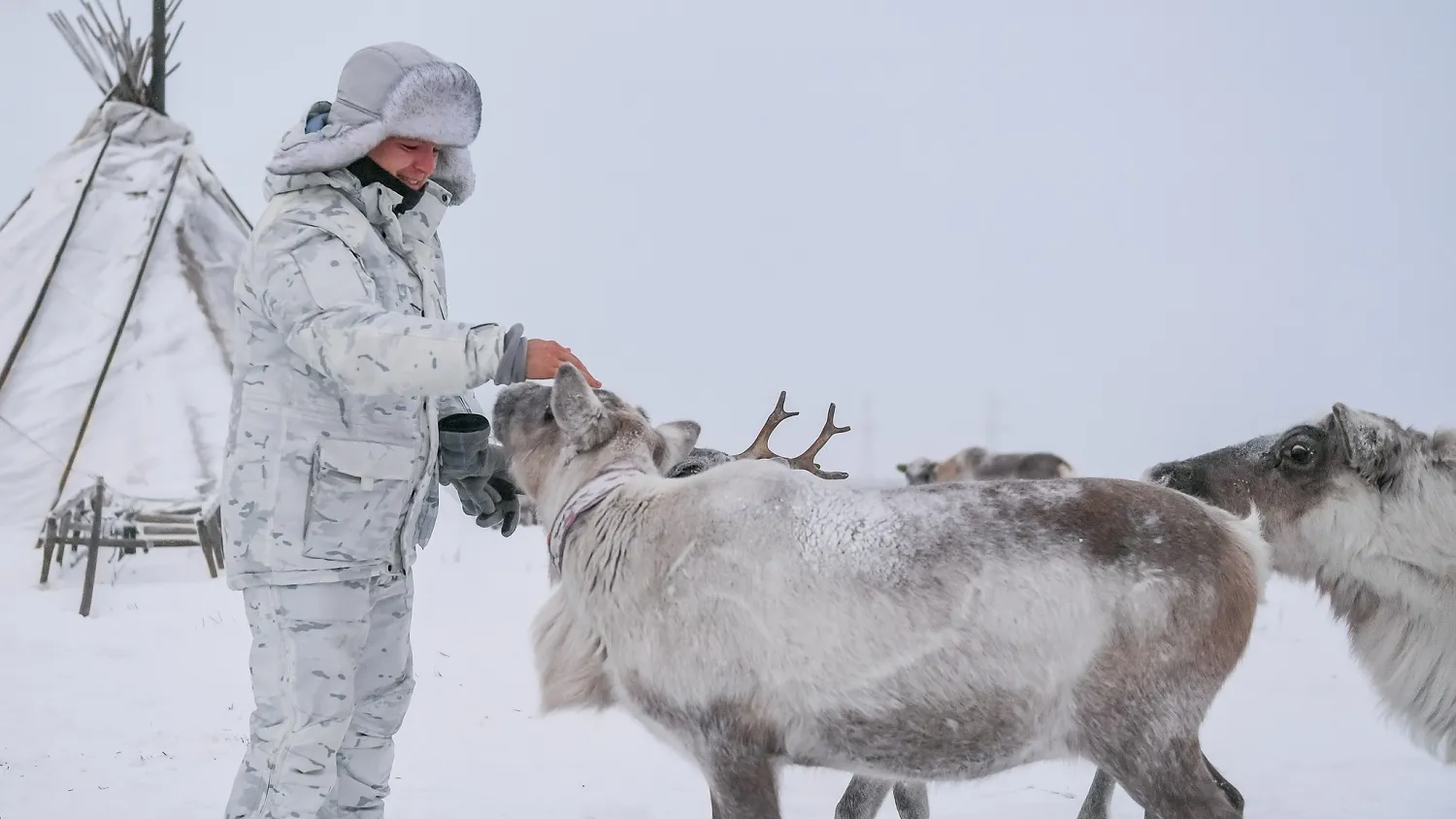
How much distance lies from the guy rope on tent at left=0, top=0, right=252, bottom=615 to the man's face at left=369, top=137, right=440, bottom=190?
27.2 ft

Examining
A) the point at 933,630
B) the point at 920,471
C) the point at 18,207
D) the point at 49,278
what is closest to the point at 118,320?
the point at 49,278

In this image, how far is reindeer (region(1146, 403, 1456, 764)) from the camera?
157 inches

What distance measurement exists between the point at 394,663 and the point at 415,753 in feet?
9.49

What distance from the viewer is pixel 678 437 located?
11.8 ft

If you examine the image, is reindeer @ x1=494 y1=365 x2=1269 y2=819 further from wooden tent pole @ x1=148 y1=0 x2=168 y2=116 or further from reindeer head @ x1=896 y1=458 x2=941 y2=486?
wooden tent pole @ x1=148 y1=0 x2=168 y2=116

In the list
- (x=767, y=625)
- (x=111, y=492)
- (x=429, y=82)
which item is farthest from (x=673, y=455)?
(x=111, y=492)

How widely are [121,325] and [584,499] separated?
34.1 feet

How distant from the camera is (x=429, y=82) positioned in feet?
8.98

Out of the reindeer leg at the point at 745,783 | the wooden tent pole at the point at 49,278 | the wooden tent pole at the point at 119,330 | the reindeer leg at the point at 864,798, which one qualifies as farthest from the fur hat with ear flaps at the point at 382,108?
the wooden tent pole at the point at 49,278

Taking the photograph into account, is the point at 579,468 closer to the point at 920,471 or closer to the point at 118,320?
the point at 920,471

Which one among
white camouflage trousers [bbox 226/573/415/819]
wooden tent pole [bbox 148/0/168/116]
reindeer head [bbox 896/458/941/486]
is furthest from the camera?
wooden tent pole [bbox 148/0/168/116]

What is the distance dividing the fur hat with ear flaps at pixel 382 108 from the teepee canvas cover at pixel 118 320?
9268mm

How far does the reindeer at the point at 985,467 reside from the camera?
11250mm

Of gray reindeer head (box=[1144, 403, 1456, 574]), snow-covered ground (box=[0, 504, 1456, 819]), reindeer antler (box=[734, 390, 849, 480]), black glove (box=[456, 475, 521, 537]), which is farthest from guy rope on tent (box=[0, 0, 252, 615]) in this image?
gray reindeer head (box=[1144, 403, 1456, 574])
